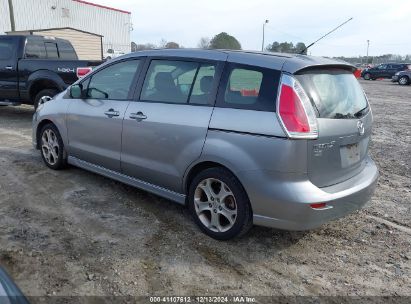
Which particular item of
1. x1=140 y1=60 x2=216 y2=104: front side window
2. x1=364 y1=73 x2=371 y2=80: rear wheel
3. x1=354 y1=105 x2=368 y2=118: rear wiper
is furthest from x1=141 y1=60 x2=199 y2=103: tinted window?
x1=364 y1=73 x2=371 y2=80: rear wheel

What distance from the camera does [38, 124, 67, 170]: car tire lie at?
5.26 meters

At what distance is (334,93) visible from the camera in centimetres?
345

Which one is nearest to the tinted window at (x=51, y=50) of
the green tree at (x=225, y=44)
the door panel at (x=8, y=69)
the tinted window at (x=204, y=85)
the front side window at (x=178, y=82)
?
the door panel at (x=8, y=69)

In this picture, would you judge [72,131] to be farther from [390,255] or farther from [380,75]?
[380,75]

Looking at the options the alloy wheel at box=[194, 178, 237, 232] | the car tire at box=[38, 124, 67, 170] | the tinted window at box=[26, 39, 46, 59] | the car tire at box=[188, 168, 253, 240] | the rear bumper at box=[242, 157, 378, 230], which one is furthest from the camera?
the tinted window at box=[26, 39, 46, 59]

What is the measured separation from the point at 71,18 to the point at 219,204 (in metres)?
35.6

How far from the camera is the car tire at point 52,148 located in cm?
526

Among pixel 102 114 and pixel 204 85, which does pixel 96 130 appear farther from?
pixel 204 85

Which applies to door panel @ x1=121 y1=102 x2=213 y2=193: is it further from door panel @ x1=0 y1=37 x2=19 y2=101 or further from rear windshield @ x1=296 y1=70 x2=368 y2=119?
door panel @ x1=0 y1=37 x2=19 y2=101

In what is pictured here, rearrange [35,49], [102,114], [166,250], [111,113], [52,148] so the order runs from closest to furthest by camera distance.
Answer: [166,250] → [111,113] → [102,114] → [52,148] → [35,49]

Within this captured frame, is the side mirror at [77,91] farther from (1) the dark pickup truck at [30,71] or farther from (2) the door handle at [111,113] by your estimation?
(1) the dark pickup truck at [30,71]

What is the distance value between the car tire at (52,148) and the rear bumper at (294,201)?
3043 mm

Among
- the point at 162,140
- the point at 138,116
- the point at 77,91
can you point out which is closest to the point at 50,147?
the point at 77,91

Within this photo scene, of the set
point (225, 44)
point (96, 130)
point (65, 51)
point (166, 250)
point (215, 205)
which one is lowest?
point (166, 250)
